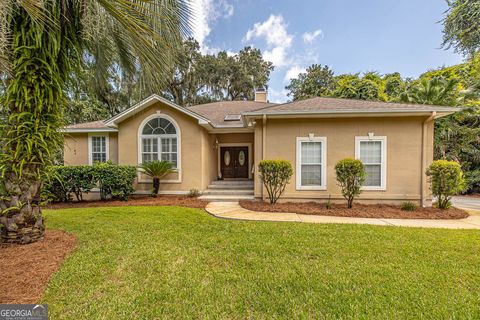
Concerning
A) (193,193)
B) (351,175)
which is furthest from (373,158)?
(193,193)

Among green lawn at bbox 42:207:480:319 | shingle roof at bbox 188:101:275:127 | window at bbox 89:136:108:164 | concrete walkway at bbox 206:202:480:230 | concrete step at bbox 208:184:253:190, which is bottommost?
concrete walkway at bbox 206:202:480:230

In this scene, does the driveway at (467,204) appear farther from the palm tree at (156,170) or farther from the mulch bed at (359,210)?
the palm tree at (156,170)

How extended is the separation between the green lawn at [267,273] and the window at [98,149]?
596 cm

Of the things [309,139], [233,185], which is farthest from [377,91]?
[233,185]

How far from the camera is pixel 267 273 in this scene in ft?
10.2

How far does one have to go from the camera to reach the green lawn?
2404 millimetres

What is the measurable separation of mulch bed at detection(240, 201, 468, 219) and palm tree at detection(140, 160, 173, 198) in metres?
3.61

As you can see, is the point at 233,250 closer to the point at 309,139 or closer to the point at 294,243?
the point at 294,243

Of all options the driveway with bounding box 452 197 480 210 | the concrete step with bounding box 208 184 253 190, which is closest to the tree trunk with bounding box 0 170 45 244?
the concrete step with bounding box 208 184 253 190

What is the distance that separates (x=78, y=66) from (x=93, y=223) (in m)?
3.69

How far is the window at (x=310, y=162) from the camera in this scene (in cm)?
786

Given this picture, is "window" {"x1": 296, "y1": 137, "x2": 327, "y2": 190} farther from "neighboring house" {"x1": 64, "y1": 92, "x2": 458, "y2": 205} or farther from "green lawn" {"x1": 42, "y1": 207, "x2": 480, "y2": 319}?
"green lawn" {"x1": 42, "y1": 207, "x2": 480, "y2": 319}

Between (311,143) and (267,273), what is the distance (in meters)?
5.81

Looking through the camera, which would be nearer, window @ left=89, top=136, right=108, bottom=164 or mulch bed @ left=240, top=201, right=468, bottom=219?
mulch bed @ left=240, top=201, right=468, bottom=219
